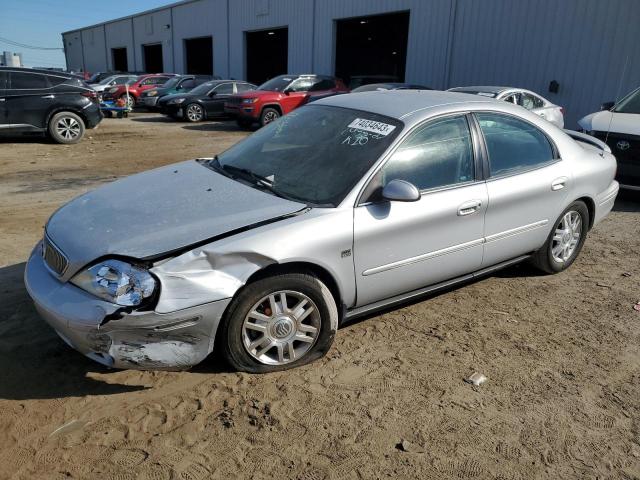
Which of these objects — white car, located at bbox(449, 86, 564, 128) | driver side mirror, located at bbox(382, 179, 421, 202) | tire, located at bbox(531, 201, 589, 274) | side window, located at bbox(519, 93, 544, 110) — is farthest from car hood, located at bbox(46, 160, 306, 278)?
side window, located at bbox(519, 93, 544, 110)

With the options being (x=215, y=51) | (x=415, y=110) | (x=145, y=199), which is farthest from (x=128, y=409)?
(x=215, y=51)

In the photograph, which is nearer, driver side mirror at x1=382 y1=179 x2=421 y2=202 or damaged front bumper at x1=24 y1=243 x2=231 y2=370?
damaged front bumper at x1=24 y1=243 x2=231 y2=370

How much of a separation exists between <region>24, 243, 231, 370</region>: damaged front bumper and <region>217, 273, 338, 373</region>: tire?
12 cm

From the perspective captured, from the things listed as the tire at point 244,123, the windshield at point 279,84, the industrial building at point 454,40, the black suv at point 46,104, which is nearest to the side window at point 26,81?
the black suv at point 46,104

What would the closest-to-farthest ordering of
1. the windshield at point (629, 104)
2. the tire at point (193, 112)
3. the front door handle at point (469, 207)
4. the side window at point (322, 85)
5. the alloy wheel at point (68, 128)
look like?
the front door handle at point (469, 207), the windshield at point (629, 104), the alloy wheel at point (68, 128), the side window at point (322, 85), the tire at point (193, 112)

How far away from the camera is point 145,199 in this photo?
10.8 ft

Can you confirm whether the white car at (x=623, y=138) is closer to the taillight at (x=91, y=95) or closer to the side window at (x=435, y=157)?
the side window at (x=435, y=157)

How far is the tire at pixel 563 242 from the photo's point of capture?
14.8 ft

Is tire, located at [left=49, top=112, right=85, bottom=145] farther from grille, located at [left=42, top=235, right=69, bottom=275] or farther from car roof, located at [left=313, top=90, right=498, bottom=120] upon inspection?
grille, located at [left=42, top=235, right=69, bottom=275]

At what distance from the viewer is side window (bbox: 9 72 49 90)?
11062 millimetres

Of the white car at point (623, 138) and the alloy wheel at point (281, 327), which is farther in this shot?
the white car at point (623, 138)

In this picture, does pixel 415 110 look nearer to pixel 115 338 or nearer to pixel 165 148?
pixel 115 338

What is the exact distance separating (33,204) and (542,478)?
21.4ft

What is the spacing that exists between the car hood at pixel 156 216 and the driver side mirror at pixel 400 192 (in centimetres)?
54
